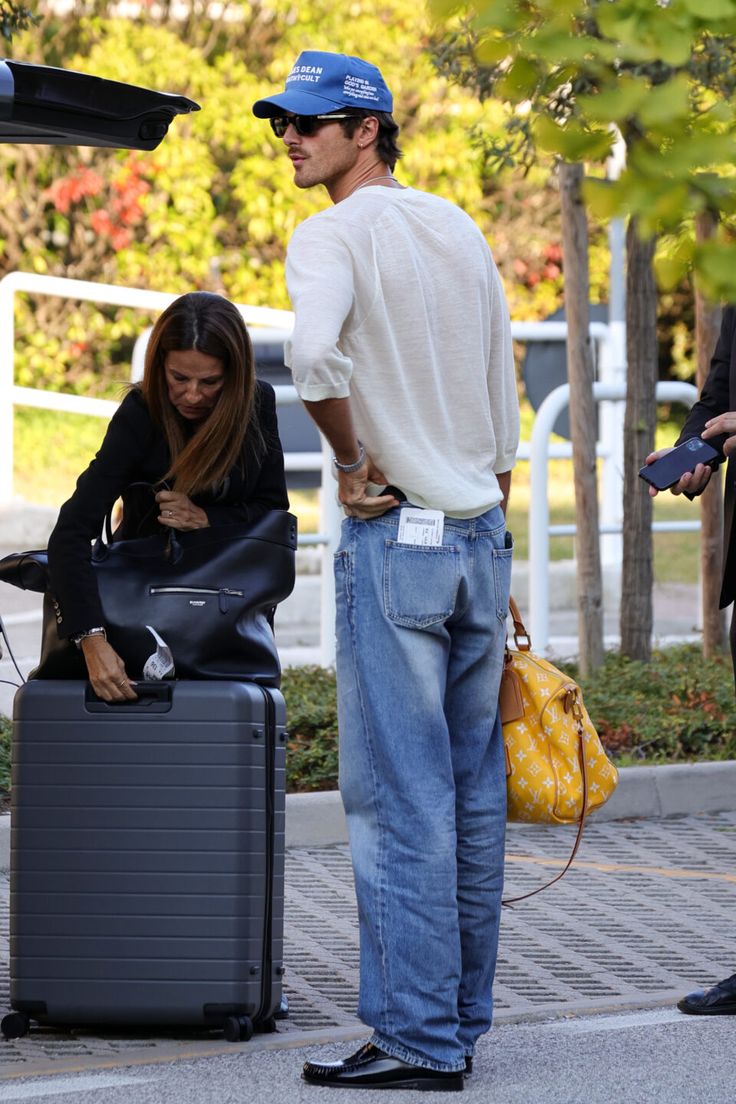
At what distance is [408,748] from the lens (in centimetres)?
367

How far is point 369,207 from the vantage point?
3588 millimetres

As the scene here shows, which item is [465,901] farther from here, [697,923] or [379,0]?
[379,0]

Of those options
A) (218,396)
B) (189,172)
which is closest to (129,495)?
(218,396)

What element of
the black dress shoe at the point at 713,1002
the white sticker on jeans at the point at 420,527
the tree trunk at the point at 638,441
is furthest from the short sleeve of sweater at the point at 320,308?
the tree trunk at the point at 638,441

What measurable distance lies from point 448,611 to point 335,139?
0.94m

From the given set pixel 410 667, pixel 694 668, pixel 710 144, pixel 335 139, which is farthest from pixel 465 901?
pixel 694 668

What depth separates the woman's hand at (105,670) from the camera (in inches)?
157

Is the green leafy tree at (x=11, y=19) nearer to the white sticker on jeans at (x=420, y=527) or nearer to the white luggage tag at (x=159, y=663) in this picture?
the white luggage tag at (x=159, y=663)

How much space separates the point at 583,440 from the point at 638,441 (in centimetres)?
29

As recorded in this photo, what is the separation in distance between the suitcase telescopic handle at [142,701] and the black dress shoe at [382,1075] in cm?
83

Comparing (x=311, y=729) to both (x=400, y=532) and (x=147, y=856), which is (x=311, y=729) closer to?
(x=147, y=856)

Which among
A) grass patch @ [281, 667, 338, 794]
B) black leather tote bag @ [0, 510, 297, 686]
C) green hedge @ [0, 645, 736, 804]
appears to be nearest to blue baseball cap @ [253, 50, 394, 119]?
black leather tote bag @ [0, 510, 297, 686]

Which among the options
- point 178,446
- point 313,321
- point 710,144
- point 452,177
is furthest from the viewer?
point 452,177

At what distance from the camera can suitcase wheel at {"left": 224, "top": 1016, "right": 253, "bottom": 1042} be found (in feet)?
13.3
